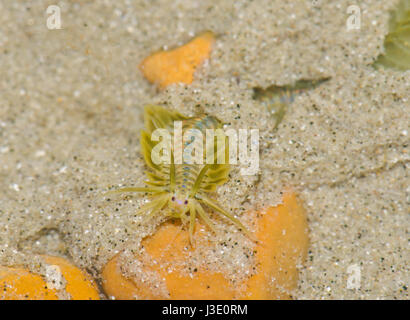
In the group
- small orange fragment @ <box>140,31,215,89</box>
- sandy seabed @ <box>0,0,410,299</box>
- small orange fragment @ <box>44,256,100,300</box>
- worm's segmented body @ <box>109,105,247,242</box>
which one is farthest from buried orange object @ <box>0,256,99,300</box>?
small orange fragment @ <box>140,31,215,89</box>

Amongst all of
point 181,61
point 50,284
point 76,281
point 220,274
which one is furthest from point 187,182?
point 181,61

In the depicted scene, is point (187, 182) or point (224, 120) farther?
point (224, 120)

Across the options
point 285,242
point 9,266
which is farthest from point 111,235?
point 285,242

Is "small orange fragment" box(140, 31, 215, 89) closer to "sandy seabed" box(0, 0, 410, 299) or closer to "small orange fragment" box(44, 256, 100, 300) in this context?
"sandy seabed" box(0, 0, 410, 299)

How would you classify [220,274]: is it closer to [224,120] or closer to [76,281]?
[76,281]

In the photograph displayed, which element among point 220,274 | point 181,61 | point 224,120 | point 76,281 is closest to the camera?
point 220,274

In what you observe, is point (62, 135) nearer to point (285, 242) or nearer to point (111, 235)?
point (111, 235)

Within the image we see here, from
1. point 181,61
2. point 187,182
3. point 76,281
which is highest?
point 181,61
